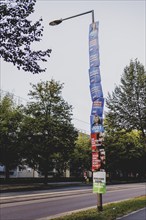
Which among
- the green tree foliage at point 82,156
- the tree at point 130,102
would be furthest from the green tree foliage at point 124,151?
the tree at point 130,102

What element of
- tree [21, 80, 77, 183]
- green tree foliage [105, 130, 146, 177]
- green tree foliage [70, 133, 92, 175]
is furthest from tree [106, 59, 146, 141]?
green tree foliage [70, 133, 92, 175]

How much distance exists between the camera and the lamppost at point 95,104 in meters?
10.8

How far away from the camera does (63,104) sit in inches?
1379

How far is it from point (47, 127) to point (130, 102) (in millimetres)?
11435

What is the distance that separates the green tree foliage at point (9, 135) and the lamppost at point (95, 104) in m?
23.3

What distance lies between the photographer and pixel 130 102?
81.1ft

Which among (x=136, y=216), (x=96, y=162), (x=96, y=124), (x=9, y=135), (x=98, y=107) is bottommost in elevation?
(x=136, y=216)

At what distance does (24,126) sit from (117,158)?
27520 millimetres

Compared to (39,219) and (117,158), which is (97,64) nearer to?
(39,219)

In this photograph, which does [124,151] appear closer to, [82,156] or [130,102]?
[82,156]

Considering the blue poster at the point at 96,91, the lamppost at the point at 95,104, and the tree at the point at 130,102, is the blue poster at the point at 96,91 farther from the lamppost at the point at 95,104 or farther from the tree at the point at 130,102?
the tree at the point at 130,102

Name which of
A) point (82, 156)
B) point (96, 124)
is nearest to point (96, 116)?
point (96, 124)

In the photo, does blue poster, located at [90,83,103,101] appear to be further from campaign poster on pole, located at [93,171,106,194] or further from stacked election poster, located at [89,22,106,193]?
campaign poster on pole, located at [93,171,106,194]

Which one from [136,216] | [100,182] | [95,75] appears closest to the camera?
[100,182]
